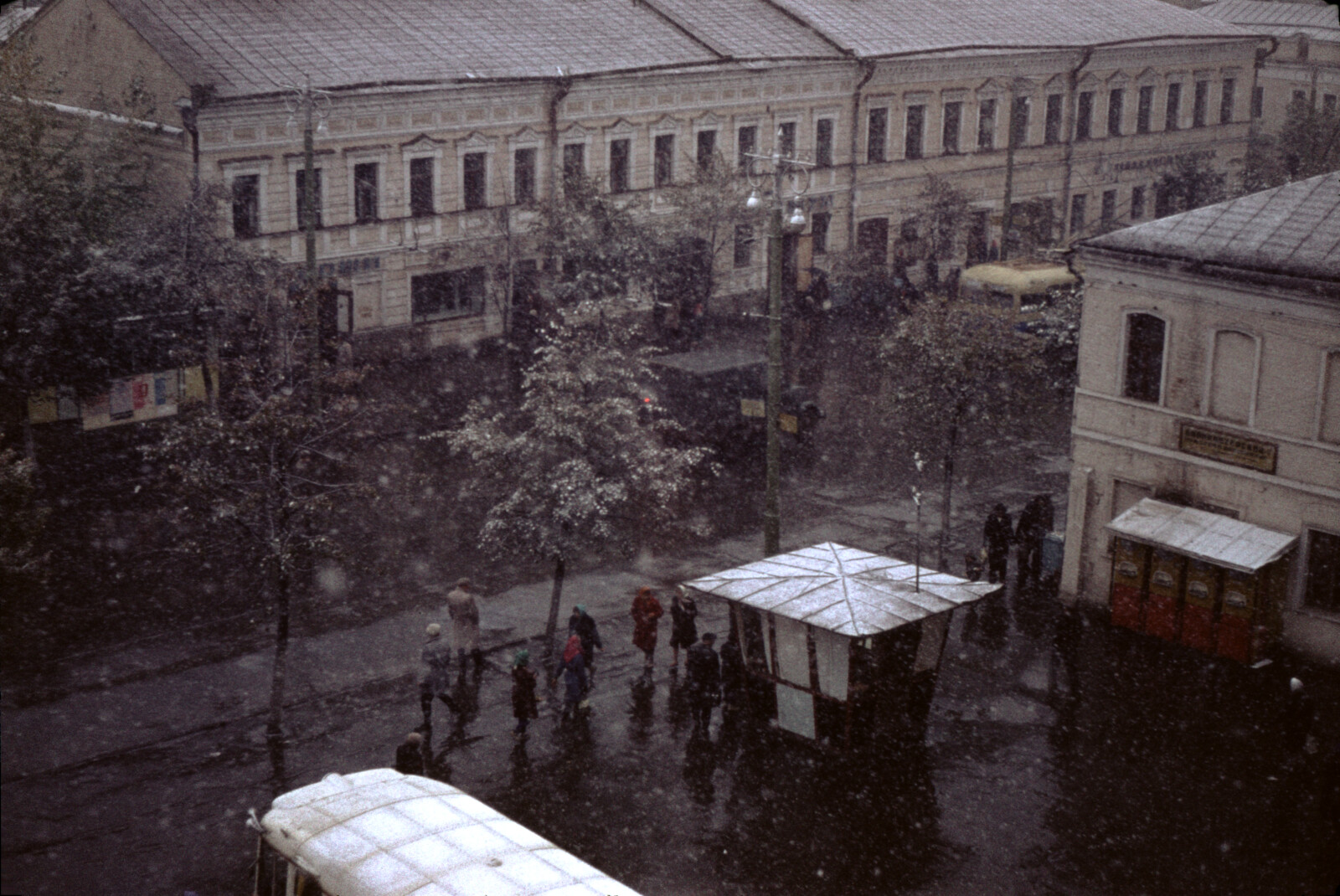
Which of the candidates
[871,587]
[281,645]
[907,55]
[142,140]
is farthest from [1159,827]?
[907,55]

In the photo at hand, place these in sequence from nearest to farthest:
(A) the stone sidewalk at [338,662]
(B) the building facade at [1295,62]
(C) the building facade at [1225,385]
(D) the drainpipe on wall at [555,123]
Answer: (A) the stone sidewalk at [338,662], (C) the building facade at [1225,385], (D) the drainpipe on wall at [555,123], (B) the building facade at [1295,62]

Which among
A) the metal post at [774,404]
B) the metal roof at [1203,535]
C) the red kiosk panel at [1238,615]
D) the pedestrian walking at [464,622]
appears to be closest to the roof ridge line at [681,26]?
the metal post at [774,404]

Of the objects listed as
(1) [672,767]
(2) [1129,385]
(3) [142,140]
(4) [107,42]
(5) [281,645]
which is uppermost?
(4) [107,42]

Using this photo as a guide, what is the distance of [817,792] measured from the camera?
52.5ft

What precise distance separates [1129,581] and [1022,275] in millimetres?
20176

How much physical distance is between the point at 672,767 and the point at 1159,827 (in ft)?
18.1

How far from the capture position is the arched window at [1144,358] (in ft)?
67.8

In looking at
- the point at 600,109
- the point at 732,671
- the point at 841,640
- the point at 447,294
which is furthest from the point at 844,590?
the point at 600,109

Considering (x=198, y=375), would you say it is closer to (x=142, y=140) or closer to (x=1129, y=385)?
(x=142, y=140)

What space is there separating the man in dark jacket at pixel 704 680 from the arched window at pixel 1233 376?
8404mm

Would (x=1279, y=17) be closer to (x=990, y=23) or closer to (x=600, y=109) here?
(x=990, y=23)

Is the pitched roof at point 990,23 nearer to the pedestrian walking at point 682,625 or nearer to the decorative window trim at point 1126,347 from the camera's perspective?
the decorative window trim at point 1126,347

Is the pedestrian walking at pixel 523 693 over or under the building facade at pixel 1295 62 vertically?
under

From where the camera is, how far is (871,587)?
17.0 meters
